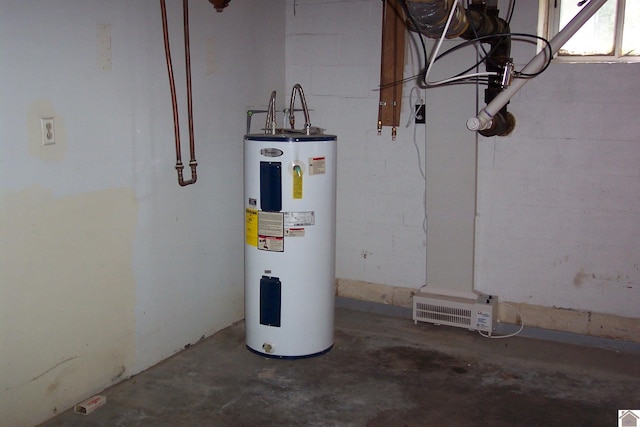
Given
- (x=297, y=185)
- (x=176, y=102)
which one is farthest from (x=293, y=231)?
(x=176, y=102)

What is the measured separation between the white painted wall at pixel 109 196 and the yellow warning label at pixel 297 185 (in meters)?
0.59

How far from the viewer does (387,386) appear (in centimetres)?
325

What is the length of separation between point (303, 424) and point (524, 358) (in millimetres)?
1365

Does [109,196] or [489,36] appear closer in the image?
[109,196]

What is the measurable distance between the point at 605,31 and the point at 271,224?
2.08 metres

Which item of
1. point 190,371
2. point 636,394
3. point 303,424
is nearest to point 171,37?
point 190,371

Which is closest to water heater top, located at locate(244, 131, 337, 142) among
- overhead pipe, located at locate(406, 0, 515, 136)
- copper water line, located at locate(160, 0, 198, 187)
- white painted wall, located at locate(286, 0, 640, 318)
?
copper water line, located at locate(160, 0, 198, 187)

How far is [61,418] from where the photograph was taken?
2875 mm

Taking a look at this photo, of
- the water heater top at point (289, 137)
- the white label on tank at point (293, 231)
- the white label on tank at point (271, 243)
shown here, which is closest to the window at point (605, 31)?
the water heater top at point (289, 137)

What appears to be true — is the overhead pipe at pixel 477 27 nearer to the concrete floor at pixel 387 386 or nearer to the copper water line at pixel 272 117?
the copper water line at pixel 272 117

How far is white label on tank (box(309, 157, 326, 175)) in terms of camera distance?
339 cm

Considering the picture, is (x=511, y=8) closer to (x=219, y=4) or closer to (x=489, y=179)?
(x=489, y=179)

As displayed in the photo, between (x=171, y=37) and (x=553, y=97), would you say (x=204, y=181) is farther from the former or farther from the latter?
(x=553, y=97)

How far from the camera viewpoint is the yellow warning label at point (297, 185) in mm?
3361
